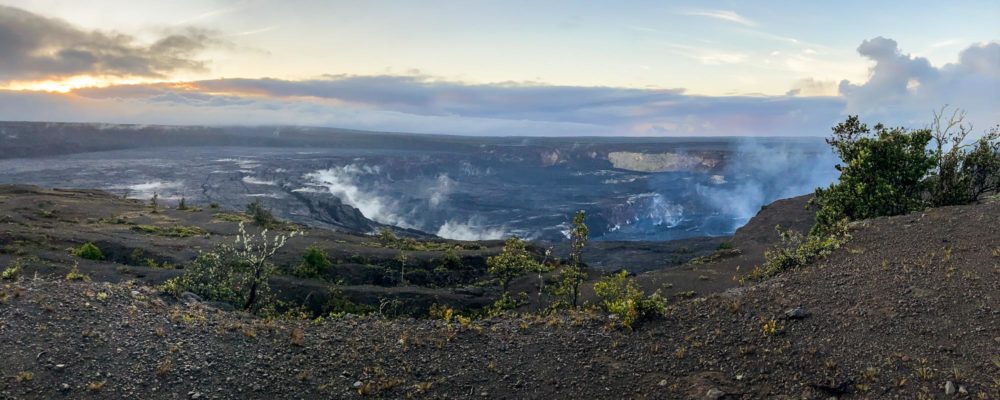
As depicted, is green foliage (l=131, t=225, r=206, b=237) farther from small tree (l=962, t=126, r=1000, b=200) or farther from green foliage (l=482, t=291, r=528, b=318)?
small tree (l=962, t=126, r=1000, b=200)

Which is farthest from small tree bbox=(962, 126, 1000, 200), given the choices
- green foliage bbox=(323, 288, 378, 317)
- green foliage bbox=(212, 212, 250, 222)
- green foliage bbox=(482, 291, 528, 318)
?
green foliage bbox=(212, 212, 250, 222)

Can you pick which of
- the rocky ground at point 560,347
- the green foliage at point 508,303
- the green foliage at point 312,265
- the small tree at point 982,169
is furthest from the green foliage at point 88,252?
the small tree at point 982,169

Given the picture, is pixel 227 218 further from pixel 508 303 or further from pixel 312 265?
pixel 508 303

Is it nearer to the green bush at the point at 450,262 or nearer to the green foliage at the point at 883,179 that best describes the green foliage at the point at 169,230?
the green bush at the point at 450,262

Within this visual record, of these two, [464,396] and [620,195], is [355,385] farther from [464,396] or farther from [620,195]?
[620,195]

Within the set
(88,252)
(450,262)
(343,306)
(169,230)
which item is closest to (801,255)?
(343,306)

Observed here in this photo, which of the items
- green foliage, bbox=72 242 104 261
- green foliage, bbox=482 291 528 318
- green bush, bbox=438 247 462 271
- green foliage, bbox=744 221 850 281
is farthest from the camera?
green bush, bbox=438 247 462 271

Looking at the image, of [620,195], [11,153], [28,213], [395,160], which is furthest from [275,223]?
[11,153]
